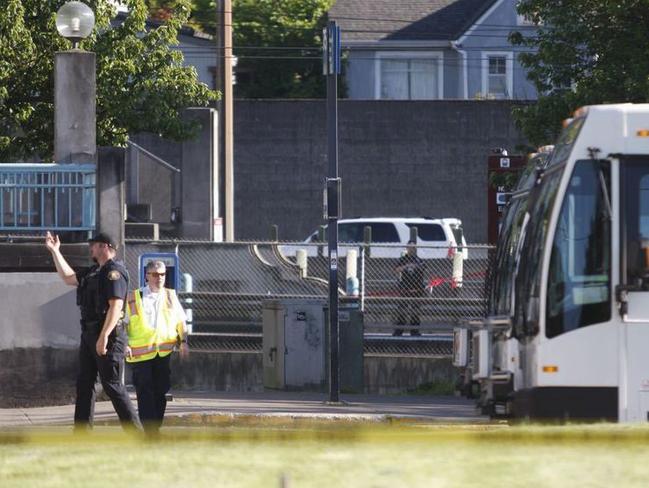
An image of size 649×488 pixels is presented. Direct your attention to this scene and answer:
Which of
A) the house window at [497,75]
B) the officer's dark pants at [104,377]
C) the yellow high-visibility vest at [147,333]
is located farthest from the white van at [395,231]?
the officer's dark pants at [104,377]

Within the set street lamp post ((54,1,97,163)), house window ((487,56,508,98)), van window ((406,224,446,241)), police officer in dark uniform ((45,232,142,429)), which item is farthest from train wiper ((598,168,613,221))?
house window ((487,56,508,98))

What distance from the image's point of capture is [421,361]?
1886cm

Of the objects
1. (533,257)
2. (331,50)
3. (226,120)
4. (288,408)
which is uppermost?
(226,120)

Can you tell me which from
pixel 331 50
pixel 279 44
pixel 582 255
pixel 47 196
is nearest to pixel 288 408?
pixel 47 196

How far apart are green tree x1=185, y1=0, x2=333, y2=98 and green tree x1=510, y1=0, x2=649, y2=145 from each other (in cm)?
3161

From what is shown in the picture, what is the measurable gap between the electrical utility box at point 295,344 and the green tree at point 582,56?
389 cm

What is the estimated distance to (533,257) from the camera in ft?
36.7

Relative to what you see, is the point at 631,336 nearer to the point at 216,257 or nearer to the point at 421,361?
the point at 421,361

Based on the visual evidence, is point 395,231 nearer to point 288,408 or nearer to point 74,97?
point 74,97

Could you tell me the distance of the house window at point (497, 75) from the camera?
47688mm

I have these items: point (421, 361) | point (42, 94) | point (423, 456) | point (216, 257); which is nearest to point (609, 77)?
point (421, 361)

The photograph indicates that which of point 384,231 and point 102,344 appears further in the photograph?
point 384,231

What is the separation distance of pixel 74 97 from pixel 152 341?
5322mm

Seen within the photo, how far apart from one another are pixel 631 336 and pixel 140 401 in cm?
424
